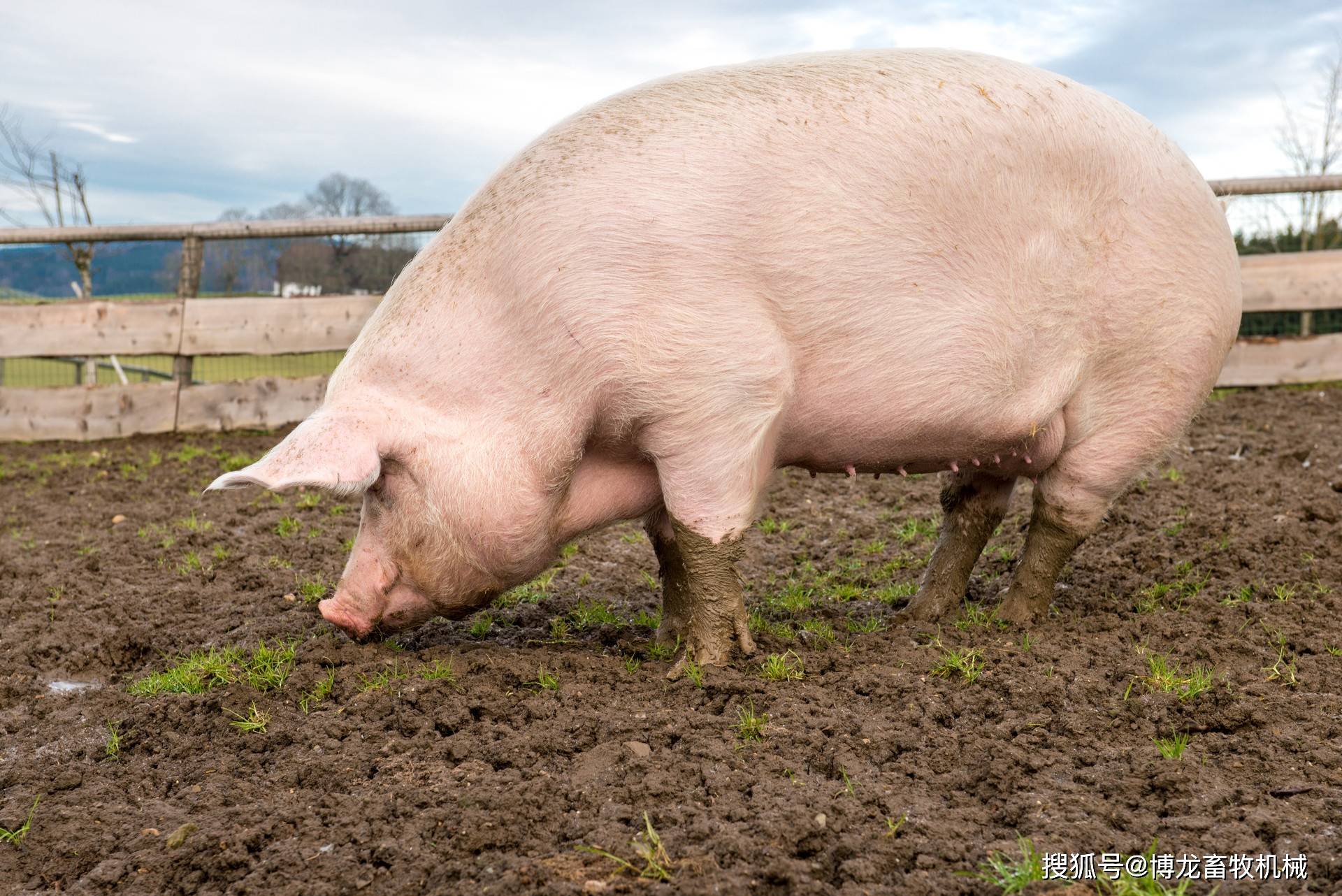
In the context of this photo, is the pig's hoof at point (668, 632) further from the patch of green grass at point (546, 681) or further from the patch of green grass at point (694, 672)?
the patch of green grass at point (546, 681)

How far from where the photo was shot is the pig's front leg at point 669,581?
413 cm

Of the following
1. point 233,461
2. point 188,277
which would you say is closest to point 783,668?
point 233,461

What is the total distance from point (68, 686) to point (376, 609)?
4.47ft

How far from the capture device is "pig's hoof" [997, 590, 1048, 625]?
4340 mm

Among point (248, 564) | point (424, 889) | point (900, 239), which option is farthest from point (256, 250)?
point (424, 889)

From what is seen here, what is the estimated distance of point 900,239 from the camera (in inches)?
140

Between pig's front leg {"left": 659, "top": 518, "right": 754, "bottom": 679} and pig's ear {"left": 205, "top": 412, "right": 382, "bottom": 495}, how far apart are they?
0.98 metres

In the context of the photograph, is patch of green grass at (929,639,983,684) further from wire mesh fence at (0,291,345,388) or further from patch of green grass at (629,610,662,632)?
wire mesh fence at (0,291,345,388)

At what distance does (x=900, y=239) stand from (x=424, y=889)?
7.67 ft

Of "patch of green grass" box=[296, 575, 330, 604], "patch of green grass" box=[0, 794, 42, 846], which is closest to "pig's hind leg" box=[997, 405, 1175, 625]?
"patch of green grass" box=[296, 575, 330, 604]

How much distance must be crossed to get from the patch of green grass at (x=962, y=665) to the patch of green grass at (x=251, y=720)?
2.08 metres

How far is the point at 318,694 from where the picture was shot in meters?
3.59

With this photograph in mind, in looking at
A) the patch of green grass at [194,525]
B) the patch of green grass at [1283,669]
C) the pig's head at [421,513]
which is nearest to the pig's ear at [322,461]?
the pig's head at [421,513]

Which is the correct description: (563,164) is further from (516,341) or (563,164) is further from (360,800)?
(360,800)
